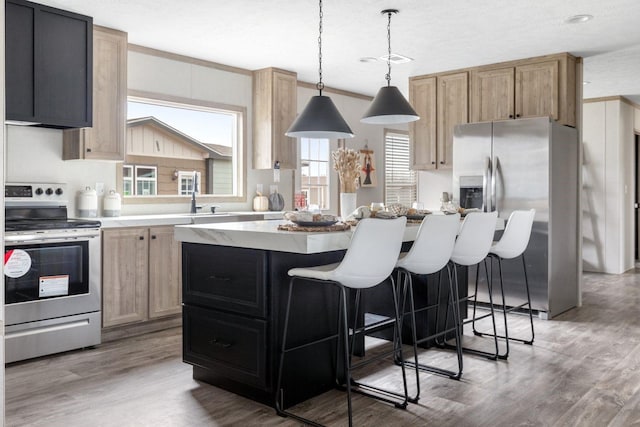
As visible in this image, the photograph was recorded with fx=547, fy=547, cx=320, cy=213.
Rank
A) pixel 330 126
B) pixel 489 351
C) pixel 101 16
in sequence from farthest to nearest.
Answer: pixel 101 16 → pixel 489 351 → pixel 330 126

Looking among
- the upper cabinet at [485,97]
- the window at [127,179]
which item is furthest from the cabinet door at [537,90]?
the window at [127,179]

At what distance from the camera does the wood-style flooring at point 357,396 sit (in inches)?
102

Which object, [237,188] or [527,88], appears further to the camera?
[237,188]

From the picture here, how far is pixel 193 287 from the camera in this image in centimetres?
303

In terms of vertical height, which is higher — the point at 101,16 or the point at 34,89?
the point at 101,16

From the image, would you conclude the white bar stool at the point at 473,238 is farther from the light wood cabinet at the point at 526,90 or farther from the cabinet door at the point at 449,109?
the cabinet door at the point at 449,109

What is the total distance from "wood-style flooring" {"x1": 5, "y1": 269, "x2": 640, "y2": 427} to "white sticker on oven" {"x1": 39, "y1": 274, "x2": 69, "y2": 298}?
0.42 metres

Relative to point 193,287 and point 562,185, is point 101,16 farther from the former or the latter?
point 562,185

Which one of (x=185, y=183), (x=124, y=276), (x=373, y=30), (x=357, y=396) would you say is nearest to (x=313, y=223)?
(x=357, y=396)

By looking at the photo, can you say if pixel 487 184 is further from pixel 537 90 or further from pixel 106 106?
pixel 106 106

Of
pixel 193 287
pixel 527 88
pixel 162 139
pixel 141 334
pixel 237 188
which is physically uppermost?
pixel 527 88

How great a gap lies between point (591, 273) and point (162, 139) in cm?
588

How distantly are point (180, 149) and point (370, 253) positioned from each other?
3360 mm

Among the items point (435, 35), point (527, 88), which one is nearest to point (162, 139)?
point (435, 35)
